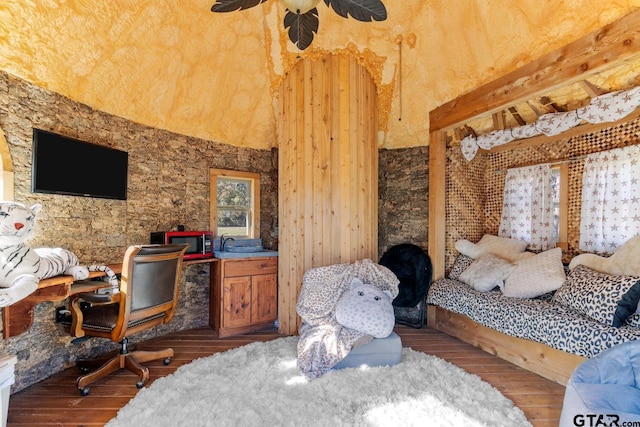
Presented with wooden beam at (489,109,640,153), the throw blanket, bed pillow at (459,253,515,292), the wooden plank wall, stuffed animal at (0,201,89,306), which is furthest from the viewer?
the wooden plank wall

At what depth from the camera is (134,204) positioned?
3207 mm

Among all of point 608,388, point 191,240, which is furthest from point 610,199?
point 191,240

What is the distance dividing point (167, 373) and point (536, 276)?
11.0ft

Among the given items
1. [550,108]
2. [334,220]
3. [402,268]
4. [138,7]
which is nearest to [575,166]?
[550,108]

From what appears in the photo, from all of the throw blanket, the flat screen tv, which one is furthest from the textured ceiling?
the throw blanket

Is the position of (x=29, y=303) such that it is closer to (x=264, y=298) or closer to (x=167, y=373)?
(x=167, y=373)

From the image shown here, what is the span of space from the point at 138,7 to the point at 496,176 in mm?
4273

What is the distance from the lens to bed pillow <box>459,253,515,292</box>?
3184mm

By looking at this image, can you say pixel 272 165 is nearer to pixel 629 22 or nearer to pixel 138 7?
pixel 138 7

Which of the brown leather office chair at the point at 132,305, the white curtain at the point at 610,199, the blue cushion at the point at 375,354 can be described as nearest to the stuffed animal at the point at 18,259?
the brown leather office chair at the point at 132,305

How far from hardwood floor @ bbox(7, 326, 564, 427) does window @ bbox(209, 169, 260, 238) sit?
138 centimetres

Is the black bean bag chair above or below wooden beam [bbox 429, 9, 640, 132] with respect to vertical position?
below

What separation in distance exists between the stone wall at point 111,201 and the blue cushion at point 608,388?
3153 millimetres

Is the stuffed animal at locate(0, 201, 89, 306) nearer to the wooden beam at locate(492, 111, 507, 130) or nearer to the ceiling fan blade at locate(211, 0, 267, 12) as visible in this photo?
the ceiling fan blade at locate(211, 0, 267, 12)
